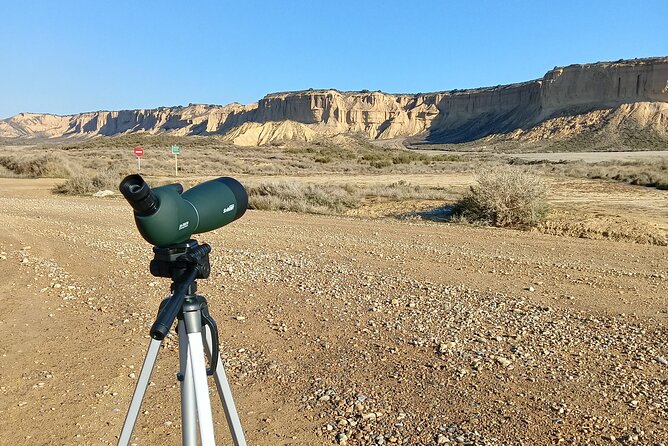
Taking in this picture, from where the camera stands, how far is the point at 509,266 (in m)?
7.44

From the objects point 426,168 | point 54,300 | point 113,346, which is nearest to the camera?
point 113,346

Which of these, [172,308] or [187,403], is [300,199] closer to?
[187,403]

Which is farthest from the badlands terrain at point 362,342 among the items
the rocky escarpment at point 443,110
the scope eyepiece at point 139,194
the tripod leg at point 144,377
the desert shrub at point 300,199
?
the rocky escarpment at point 443,110

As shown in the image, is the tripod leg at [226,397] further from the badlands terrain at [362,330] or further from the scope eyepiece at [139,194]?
the badlands terrain at [362,330]

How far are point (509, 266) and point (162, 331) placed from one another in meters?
6.64

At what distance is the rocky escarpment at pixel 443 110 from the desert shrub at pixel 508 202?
3101 inches

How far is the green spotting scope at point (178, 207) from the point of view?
147 centimetres

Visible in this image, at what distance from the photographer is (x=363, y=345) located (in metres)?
4.38

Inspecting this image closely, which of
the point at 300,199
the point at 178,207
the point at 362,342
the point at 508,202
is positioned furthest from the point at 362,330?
the point at 300,199

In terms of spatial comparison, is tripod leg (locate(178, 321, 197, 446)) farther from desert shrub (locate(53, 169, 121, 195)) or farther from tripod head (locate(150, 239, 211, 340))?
desert shrub (locate(53, 169, 121, 195))

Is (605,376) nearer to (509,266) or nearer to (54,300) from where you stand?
(509,266)

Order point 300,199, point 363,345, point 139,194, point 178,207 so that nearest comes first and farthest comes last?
point 139,194, point 178,207, point 363,345, point 300,199

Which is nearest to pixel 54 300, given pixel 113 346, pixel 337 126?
pixel 113 346

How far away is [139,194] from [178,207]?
18 cm
